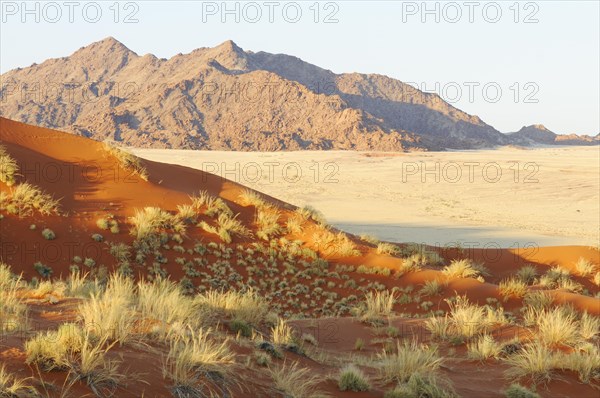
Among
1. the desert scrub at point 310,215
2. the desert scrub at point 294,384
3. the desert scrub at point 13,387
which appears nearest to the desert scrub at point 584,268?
the desert scrub at point 310,215

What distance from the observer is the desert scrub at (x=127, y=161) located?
1867 cm

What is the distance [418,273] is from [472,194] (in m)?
30.4

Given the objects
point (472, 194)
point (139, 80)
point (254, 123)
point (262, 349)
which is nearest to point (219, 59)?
point (139, 80)

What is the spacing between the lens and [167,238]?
15.6m

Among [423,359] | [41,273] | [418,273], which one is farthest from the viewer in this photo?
[418,273]

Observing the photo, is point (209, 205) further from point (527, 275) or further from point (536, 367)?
point (536, 367)

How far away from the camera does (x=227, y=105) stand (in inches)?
4530

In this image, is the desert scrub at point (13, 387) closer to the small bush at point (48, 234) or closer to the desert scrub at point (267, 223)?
the small bush at point (48, 234)

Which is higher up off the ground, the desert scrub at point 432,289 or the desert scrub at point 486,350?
the desert scrub at point 486,350

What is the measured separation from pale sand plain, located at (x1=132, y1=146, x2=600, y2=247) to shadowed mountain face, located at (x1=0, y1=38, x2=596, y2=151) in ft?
101

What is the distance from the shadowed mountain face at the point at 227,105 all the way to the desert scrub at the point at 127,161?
7759 cm

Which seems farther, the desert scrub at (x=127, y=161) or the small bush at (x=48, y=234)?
the desert scrub at (x=127, y=161)

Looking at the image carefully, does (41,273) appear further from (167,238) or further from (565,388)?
(565,388)

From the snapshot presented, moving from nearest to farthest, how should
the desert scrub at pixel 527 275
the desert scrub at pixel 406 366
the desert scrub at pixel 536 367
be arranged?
the desert scrub at pixel 406 366 → the desert scrub at pixel 536 367 → the desert scrub at pixel 527 275
